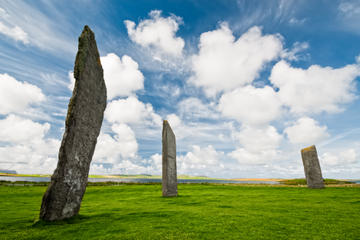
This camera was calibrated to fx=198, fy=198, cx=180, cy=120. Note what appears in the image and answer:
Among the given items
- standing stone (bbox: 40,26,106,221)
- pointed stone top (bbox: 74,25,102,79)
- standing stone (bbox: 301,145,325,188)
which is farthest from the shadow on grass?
standing stone (bbox: 301,145,325,188)

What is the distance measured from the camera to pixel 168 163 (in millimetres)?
A: 12883

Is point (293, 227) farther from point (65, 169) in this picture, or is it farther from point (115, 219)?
point (65, 169)

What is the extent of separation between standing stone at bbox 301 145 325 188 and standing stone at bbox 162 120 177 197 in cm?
1271

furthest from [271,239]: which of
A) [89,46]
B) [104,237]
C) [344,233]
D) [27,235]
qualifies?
[89,46]

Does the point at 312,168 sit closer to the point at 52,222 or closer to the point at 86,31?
the point at 52,222

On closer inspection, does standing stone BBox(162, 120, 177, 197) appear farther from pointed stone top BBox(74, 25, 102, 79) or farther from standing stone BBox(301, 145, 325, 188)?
standing stone BBox(301, 145, 325, 188)

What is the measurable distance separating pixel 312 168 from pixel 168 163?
534 inches

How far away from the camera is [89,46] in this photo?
7.43 metres

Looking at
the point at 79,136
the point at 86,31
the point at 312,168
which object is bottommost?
the point at 312,168

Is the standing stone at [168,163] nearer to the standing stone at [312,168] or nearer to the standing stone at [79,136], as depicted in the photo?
the standing stone at [79,136]

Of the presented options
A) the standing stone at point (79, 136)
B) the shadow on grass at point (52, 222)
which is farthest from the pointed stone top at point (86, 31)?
the shadow on grass at point (52, 222)

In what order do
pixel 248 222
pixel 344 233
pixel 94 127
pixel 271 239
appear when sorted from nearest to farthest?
pixel 271 239 → pixel 344 233 → pixel 248 222 → pixel 94 127

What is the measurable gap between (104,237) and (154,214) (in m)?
2.76

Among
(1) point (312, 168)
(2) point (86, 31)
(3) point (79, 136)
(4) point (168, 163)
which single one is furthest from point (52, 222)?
(1) point (312, 168)
